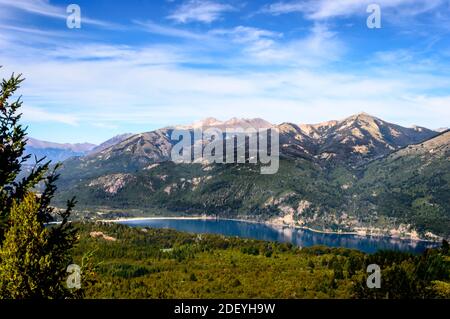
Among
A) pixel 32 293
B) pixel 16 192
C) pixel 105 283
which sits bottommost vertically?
pixel 105 283

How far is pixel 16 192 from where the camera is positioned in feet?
106

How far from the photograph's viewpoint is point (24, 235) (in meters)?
26.5

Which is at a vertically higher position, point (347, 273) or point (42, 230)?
point (42, 230)

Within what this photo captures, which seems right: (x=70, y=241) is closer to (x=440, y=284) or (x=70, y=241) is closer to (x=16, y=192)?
(x=16, y=192)

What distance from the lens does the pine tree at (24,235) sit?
25750 millimetres

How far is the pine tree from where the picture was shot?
25750 mm

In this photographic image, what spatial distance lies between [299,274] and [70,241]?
17760cm
